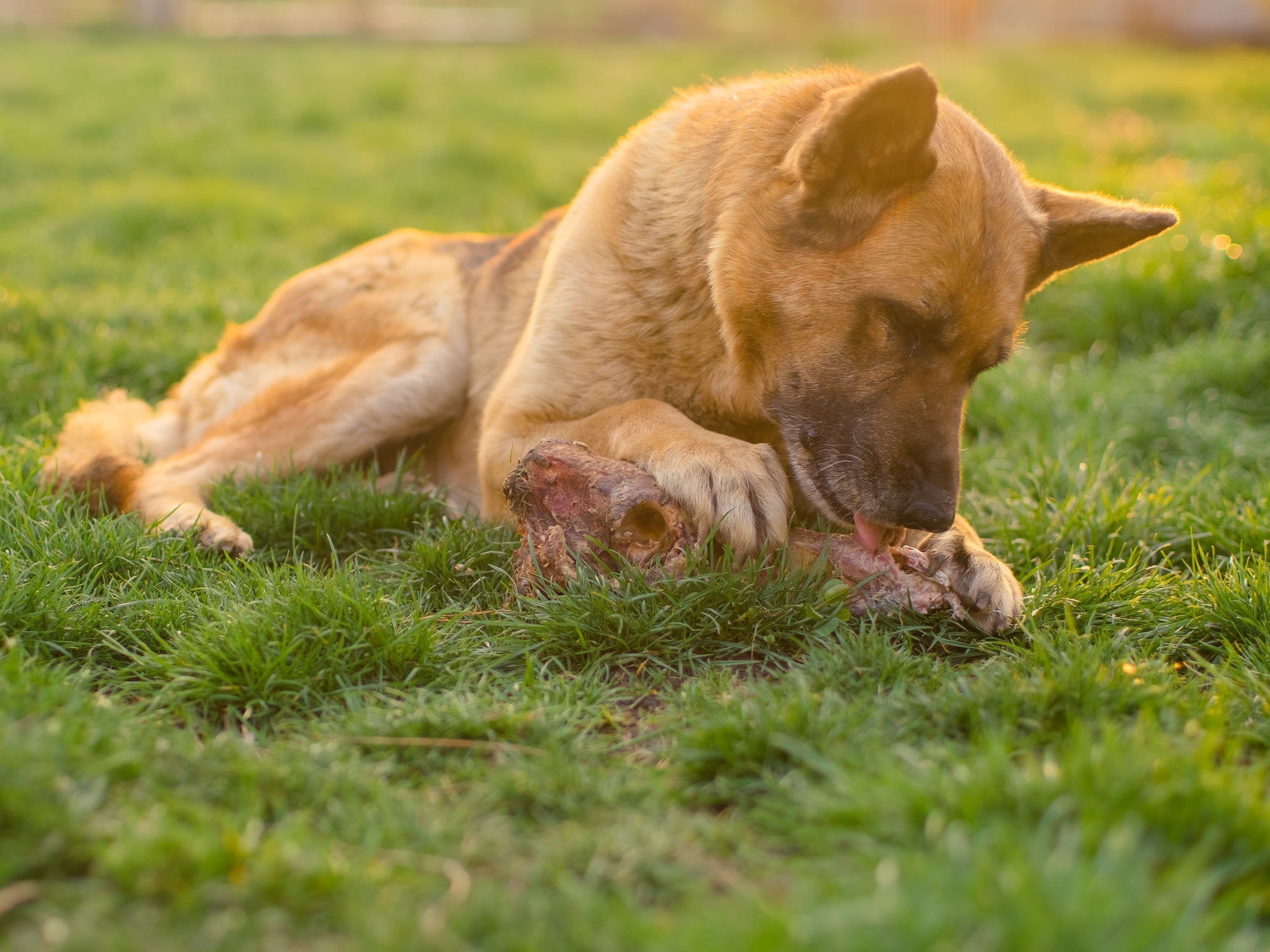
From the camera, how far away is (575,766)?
2.37m

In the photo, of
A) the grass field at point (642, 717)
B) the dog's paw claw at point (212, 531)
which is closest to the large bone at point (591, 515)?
the grass field at point (642, 717)

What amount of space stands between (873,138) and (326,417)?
2280 millimetres

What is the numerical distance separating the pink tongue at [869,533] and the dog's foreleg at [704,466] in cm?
22

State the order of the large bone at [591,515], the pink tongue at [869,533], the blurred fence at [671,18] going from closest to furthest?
1. the large bone at [591,515]
2. the pink tongue at [869,533]
3. the blurred fence at [671,18]

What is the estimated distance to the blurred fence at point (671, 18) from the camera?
18812 millimetres

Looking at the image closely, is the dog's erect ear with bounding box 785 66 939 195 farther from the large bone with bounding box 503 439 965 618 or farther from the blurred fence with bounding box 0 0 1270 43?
the blurred fence with bounding box 0 0 1270 43

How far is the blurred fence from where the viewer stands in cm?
1881

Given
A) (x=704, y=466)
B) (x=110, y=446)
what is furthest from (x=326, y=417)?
(x=704, y=466)

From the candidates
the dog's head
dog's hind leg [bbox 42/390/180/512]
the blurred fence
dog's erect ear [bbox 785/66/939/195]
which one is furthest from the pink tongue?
the blurred fence

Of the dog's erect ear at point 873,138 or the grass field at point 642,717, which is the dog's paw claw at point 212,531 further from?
the dog's erect ear at point 873,138

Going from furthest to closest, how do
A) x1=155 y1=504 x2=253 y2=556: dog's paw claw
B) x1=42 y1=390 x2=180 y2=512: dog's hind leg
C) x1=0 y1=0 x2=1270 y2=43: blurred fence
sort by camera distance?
x1=0 y1=0 x2=1270 y2=43: blurred fence
x1=42 y1=390 x2=180 y2=512: dog's hind leg
x1=155 y1=504 x2=253 y2=556: dog's paw claw

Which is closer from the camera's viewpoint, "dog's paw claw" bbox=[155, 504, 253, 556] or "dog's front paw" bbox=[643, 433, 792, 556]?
"dog's front paw" bbox=[643, 433, 792, 556]

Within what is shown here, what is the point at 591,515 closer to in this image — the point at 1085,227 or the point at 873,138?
the point at 873,138

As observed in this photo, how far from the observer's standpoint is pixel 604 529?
10.2ft
